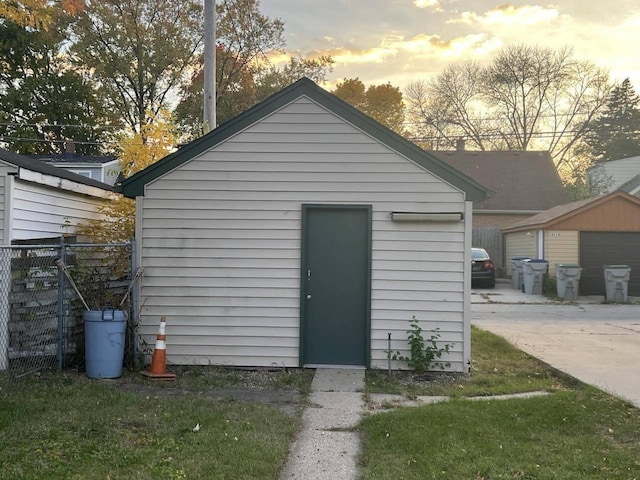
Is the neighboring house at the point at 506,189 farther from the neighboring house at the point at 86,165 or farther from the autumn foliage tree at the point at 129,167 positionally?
the autumn foliage tree at the point at 129,167

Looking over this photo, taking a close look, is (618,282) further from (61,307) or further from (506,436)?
(61,307)

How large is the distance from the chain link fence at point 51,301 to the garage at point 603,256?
1510cm

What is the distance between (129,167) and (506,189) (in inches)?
819

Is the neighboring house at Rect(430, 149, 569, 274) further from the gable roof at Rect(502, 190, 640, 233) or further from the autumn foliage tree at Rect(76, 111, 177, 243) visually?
the autumn foliage tree at Rect(76, 111, 177, 243)

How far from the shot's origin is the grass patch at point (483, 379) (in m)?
6.41

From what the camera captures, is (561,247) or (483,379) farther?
(561,247)

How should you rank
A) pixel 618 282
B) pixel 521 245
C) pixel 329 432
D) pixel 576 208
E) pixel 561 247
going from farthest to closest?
1. pixel 521 245
2. pixel 561 247
3. pixel 576 208
4. pixel 618 282
5. pixel 329 432

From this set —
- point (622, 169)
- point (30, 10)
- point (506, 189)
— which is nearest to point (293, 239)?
point (30, 10)

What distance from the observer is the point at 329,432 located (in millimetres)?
4914

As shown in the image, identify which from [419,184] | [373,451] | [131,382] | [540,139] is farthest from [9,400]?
[540,139]

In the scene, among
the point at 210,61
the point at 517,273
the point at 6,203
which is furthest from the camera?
the point at 517,273

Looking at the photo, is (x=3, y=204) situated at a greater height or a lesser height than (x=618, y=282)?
greater

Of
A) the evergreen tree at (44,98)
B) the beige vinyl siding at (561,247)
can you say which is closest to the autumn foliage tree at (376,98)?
the evergreen tree at (44,98)

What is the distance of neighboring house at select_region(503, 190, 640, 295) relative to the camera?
17.3 m
